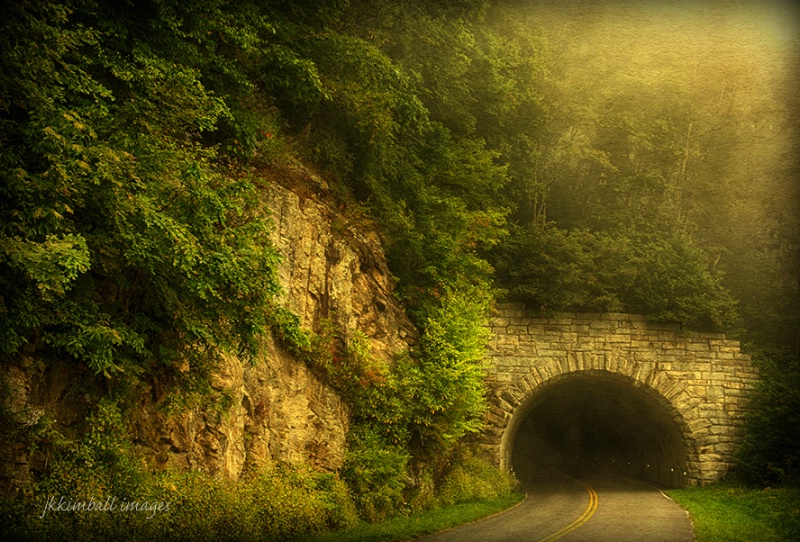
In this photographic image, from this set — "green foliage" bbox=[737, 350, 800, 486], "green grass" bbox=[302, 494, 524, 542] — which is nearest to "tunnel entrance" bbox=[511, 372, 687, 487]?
"green foliage" bbox=[737, 350, 800, 486]

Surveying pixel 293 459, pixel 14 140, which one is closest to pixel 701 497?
pixel 293 459

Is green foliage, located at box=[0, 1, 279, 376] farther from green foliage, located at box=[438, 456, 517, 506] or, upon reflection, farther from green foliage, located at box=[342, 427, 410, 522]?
green foliage, located at box=[438, 456, 517, 506]

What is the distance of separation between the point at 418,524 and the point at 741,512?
8970 millimetres

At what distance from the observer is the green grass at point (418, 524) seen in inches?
495

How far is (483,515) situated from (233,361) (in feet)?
27.7

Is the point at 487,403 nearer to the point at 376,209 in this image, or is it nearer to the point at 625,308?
the point at 625,308

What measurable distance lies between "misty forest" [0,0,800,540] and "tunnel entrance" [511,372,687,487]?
3008mm

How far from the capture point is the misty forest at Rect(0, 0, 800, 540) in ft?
29.6

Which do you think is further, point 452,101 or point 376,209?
point 452,101

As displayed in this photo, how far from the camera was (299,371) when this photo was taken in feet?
47.9

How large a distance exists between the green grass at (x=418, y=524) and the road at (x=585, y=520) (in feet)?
1.24

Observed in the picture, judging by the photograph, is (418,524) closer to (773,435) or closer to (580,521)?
(580,521)

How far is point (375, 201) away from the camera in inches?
760

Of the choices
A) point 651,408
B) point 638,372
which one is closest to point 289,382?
point 638,372
